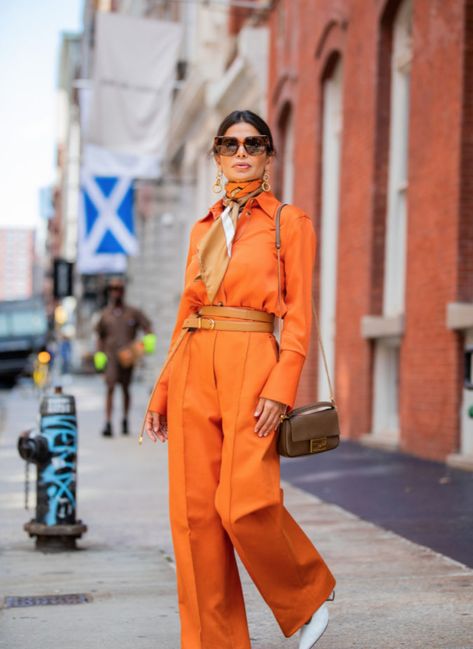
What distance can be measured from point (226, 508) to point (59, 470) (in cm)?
326

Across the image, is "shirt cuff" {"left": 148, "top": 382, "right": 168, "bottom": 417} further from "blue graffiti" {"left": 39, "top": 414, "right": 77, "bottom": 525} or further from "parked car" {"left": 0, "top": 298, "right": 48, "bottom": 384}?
"parked car" {"left": 0, "top": 298, "right": 48, "bottom": 384}

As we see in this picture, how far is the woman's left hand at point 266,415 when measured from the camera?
4031mm

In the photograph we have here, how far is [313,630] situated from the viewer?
420 centimetres

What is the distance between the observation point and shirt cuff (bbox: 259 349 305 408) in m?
4.04

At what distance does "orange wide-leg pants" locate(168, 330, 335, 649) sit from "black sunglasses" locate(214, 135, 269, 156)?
0.68m

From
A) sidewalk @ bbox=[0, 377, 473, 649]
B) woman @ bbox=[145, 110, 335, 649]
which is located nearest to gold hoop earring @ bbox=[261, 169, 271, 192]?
woman @ bbox=[145, 110, 335, 649]

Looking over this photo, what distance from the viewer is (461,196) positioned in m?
11.0

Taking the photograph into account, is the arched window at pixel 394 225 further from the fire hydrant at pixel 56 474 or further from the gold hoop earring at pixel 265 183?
the gold hoop earring at pixel 265 183

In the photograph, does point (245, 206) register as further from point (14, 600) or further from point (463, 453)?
point (463, 453)

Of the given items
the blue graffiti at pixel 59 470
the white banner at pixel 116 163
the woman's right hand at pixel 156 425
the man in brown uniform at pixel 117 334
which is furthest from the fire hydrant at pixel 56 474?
the white banner at pixel 116 163

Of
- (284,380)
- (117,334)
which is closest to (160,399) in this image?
(284,380)

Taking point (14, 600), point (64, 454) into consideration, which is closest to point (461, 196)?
point (64, 454)

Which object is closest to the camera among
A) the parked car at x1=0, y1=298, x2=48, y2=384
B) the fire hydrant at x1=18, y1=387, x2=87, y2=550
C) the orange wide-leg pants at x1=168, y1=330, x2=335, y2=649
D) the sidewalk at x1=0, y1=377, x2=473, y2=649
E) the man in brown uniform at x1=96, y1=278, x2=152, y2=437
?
the orange wide-leg pants at x1=168, y1=330, x2=335, y2=649

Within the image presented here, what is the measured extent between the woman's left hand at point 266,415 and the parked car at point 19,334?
38233 mm
